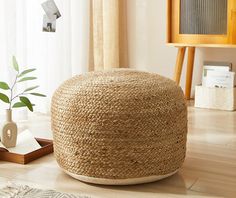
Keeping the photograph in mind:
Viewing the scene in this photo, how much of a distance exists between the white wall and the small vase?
5.76 feet

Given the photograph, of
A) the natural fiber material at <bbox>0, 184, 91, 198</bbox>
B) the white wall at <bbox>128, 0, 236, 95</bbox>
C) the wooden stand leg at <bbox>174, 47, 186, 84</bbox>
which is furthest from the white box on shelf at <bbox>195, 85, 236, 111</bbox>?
the natural fiber material at <bbox>0, 184, 91, 198</bbox>

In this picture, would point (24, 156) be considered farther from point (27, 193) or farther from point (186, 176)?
point (186, 176)

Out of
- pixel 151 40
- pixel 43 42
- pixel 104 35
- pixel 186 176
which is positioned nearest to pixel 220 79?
pixel 151 40

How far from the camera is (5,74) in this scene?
246 centimetres

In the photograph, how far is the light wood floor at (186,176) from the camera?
4.94 ft

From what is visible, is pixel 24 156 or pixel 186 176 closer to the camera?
pixel 186 176

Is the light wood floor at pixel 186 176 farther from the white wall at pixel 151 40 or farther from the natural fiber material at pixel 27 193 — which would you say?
the white wall at pixel 151 40

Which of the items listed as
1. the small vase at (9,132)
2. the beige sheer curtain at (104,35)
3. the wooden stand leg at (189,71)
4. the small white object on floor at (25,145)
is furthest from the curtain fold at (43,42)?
the wooden stand leg at (189,71)

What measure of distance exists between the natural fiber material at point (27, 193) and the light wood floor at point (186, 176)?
61 millimetres

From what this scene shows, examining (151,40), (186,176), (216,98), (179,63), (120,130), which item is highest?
(151,40)

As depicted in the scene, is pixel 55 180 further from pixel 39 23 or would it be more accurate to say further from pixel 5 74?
pixel 39 23

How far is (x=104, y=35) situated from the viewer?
11.0ft

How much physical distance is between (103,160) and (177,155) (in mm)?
278

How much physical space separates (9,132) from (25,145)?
3.7 inches
